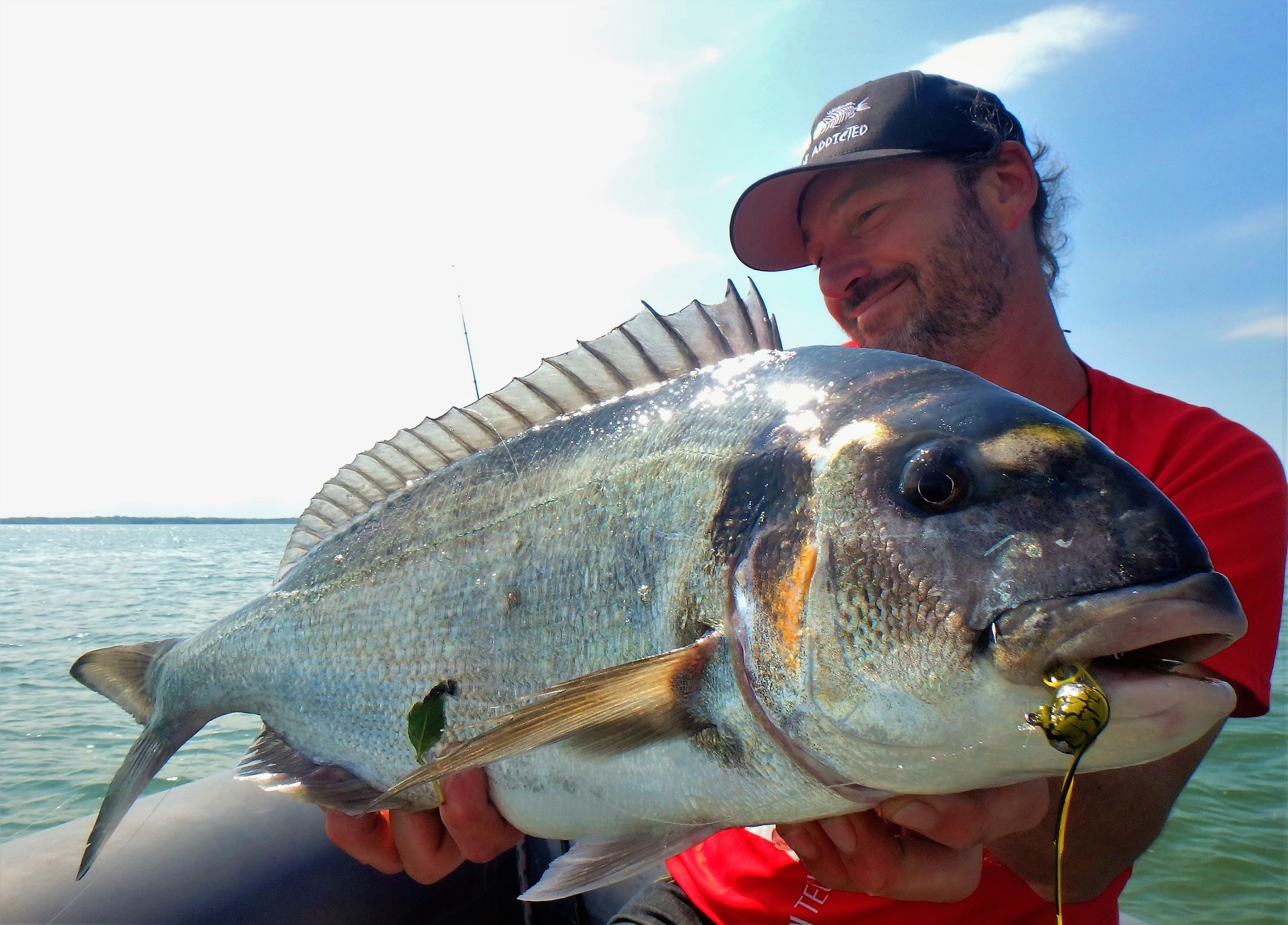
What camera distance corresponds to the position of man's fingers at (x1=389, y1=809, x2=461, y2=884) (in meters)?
2.16

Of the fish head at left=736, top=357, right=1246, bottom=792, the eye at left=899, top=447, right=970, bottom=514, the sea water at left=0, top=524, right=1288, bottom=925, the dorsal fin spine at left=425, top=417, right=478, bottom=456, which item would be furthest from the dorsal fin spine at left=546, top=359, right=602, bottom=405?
the sea water at left=0, top=524, right=1288, bottom=925

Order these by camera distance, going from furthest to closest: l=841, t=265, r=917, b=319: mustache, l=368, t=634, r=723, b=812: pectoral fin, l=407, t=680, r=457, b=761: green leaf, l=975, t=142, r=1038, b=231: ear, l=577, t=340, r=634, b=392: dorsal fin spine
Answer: l=975, t=142, r=1038, b=231: ear → l=841, t=265, r=917, b=319: mustache → l=577, t=340, r=634, b=392: dorsal fin spine → l=407, t=680, r=457, b=761: green leaf → l=368, t=634, r=723, b=812: pectoral fin

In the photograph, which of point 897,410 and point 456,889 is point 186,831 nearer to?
point 456,889

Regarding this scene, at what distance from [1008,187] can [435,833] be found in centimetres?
341

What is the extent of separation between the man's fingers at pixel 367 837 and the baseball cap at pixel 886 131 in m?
2.84

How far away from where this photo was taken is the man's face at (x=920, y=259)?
3037mm

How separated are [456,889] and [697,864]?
5.26 feet

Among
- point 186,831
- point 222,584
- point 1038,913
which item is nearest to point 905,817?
point 1038,913

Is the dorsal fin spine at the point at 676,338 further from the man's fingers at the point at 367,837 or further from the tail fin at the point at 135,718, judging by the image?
the tail fin at the point at 135,718

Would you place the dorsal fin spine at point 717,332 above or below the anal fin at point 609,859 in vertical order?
above

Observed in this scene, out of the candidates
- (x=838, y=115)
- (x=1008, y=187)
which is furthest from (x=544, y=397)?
(x=1008, y=187)

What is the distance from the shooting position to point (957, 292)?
3033 mm

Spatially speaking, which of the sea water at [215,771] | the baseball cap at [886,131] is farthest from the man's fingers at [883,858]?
the sea water at [215,771]

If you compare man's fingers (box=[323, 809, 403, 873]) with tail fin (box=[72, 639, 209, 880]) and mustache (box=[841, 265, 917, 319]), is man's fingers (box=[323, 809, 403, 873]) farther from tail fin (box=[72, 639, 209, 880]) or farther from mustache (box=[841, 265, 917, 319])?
mustache (box=[841, 265, 917, 319])
